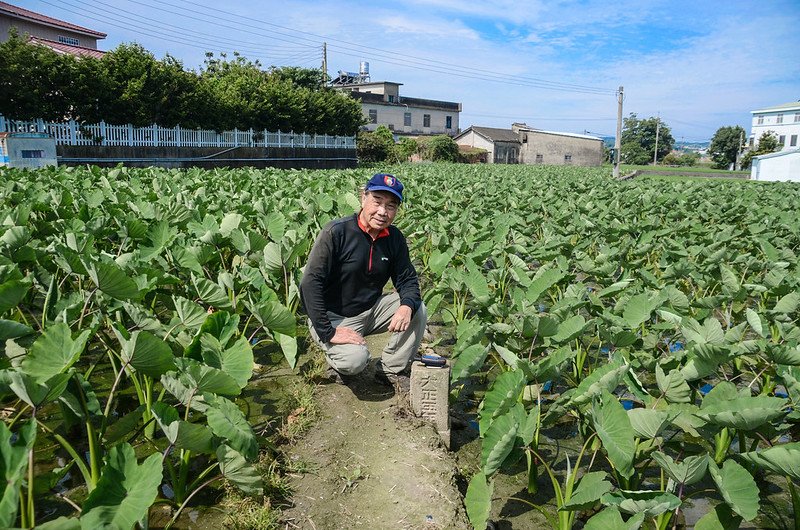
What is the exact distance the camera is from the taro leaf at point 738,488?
190 cm

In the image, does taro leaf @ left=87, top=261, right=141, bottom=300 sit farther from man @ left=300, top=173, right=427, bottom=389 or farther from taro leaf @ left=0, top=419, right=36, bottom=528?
taro leaf @ left=0, top=419, right=36, bottom=528

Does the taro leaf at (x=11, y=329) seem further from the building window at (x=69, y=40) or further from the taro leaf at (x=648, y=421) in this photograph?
the building window at (x=69, y=40)

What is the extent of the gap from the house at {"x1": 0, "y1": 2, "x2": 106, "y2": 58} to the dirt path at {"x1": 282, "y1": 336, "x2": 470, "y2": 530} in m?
25.9

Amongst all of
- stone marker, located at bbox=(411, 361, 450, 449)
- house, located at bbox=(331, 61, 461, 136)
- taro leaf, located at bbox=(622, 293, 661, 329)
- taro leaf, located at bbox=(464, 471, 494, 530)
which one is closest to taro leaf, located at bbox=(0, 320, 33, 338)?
stone marker, located at bbox=(411, 361, 450, 449)

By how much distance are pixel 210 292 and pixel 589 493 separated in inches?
90.4

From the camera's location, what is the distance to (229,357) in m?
2.59

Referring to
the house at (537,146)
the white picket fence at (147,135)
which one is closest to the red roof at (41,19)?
the white picket fence at (147,135)

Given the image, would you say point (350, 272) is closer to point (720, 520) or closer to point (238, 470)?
point (238, 470)

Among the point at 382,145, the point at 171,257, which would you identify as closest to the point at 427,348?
the point at 171,257

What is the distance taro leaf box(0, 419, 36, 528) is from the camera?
4.71 feet

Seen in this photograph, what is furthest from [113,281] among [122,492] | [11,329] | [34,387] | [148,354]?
[122,492]

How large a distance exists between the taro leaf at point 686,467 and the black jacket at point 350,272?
5.80 feet

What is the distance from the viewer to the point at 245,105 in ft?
79.6

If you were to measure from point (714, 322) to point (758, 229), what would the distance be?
5.68 metres
